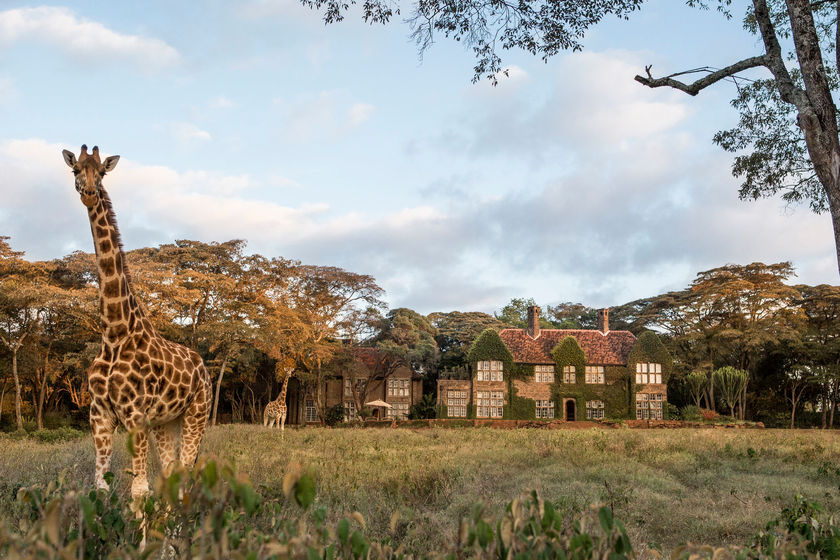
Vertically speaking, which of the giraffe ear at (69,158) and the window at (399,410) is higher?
the giraffe ear at (69,158)

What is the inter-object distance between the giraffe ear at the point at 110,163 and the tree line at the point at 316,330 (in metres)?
18.6

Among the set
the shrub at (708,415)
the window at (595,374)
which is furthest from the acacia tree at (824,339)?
the window at (595,374)

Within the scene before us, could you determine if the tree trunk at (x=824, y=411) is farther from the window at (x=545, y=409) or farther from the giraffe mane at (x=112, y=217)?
the giraffe mane at (x=112, y=217)

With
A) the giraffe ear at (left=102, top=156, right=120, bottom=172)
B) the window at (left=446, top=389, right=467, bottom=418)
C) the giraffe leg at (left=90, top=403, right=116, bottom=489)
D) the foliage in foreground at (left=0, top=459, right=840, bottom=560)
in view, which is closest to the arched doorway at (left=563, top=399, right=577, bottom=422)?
the window at (left=446, top=389, right=467, bottom=418)

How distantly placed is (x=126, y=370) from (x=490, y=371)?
36.0 metres

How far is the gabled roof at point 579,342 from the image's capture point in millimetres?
42094

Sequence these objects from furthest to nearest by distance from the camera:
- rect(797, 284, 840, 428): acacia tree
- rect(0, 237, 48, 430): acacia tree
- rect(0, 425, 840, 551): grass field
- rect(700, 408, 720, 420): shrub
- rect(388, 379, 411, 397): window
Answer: rect(388, 379, 411, 397): window < rect(797, 284, 840, 428): acacia tree < rect(700, 408, 720, 420): shrub < rect(0, 237, 48, 430): acacia tree < rect(0, 425, 840, 551): grass field

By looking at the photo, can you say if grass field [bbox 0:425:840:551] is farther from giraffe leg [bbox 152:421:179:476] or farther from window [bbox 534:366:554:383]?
window [bbox 534:366:554:383]

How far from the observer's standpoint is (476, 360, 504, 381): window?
41.5m

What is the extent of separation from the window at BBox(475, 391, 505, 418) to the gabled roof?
2.48m

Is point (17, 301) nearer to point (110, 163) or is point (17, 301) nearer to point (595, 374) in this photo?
point (110, 163)

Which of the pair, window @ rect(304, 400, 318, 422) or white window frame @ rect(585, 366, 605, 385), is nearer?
white window frame @ rect(585, 366, 605, 385)

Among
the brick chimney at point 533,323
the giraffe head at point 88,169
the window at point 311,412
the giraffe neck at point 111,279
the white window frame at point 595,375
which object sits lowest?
the window at point 311,412

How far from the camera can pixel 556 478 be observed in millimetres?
10867
